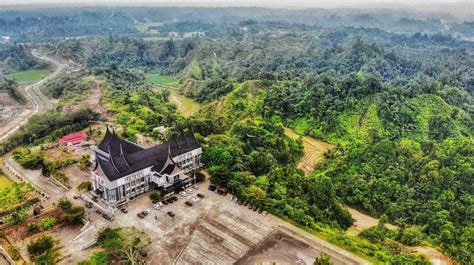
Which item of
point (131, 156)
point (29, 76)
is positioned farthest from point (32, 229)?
point (29, 76)

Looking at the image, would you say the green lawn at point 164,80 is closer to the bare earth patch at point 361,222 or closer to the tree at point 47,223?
the bare earth patch at point 361,222

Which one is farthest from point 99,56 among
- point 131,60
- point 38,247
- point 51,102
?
point 38,247

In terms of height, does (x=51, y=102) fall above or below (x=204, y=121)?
below

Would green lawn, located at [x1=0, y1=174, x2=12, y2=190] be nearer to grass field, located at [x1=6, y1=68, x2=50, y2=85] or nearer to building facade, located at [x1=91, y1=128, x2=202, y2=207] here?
building facade, located at [x1=91, y1=128, x2=202, y2=207]

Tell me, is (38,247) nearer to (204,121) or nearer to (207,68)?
(204,121)

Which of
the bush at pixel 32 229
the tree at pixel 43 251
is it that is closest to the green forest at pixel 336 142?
the tree at pixel 43 251

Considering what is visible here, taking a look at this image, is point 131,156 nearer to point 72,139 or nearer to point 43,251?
point 43,251
